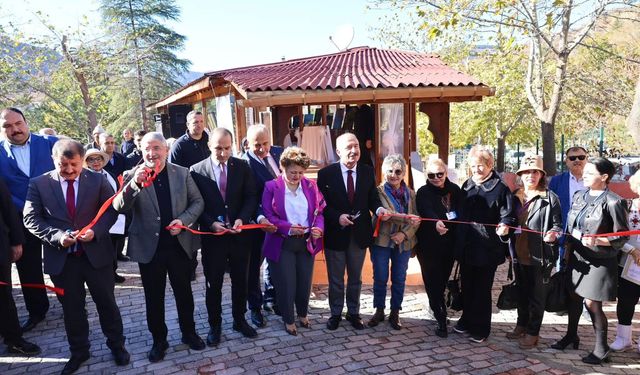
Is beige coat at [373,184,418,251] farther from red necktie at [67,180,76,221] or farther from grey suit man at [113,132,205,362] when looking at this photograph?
red necktie at [67,180,76,221]

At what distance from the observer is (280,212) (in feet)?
13.1

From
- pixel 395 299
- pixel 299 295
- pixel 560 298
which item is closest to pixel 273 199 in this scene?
pixel 299 295

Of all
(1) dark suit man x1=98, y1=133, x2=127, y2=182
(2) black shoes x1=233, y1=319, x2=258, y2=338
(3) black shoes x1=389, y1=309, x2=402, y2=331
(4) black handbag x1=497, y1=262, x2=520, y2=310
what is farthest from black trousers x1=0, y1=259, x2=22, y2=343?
(4) black handbag x1=497, y1=262, x2=520, y2=310

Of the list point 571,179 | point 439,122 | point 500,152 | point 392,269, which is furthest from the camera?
point 500,152

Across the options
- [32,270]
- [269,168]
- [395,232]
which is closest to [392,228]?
[395,232]

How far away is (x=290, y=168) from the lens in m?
3.91

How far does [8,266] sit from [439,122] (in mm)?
6589

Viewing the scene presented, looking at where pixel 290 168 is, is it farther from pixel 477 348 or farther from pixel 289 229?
pixel 477 348

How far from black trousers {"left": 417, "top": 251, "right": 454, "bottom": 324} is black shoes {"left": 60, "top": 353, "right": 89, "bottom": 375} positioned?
3.18 meters

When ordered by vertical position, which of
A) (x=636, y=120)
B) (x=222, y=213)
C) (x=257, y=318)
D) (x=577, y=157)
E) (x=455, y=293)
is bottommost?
(x=257, y=318)

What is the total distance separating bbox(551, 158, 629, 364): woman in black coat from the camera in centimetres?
353

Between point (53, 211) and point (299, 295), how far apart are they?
2282 mm

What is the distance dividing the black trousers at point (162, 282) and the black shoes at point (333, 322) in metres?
1.38

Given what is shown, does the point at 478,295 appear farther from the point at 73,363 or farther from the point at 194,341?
the point at 73,363
